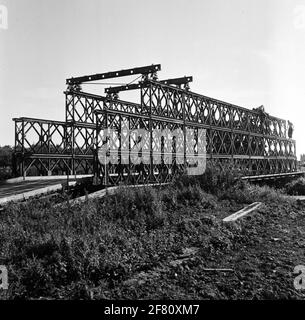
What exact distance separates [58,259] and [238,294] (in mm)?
2808

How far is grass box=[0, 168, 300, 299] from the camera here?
16.3ft

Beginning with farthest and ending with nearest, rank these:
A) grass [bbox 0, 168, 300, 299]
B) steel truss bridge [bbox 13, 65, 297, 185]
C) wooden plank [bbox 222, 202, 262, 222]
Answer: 1. steel truss bridge [bbox 13, 65, 297, 185]
2. wooden plank [bbox 222, 202, 262, 222]
3. grass [bbox 0, 168, 300, 299]

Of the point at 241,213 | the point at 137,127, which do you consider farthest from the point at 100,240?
the point at 137,127

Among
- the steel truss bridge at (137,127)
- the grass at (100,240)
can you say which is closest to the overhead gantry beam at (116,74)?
the steel truss bridge at (137,127)

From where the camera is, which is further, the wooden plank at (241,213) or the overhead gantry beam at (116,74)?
the overhead gantry beam at (116,74)

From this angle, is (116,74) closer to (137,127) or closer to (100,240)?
(137,127)

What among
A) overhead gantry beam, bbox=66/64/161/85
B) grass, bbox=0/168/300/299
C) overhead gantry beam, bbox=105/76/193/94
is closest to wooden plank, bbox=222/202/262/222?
grass, bbox=0/168/300/299

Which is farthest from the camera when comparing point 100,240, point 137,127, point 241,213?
point 137,127

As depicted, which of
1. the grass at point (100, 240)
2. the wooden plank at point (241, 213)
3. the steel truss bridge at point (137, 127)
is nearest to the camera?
the grass at point (100, 240)

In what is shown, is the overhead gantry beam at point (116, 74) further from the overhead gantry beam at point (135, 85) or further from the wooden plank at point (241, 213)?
the wooden plank at point (241, 213)

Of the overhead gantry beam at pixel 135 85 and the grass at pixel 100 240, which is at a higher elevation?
the overhead gantry beam at pixel 135 85

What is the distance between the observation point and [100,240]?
6.27m

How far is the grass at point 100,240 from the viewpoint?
16.3 ft

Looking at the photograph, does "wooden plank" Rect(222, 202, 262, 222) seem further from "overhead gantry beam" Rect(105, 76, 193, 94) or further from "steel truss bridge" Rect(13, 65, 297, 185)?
"overhead gantry beam" Rect(105, 76, 193, 94)
